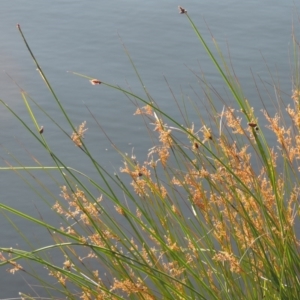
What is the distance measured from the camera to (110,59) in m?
5.67

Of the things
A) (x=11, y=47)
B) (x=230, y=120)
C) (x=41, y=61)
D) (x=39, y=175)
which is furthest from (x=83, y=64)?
(x=230, y=120)

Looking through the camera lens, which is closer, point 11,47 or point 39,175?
point 39,175

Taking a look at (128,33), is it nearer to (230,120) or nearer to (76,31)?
(76,31)

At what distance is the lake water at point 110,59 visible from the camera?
A: 176 inches

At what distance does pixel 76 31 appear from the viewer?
633 centimetres

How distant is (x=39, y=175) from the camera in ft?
13.5

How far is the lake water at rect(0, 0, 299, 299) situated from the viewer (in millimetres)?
4461

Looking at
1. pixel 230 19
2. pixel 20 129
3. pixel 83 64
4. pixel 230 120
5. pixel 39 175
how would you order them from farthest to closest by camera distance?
pixel 230 19 < pixel 83 64 < pixel 20 129 < pixel 39 175 < pixel 230 120

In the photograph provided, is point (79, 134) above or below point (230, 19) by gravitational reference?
above

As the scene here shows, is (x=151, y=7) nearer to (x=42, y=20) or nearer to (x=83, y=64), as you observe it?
(x=42, y=20)

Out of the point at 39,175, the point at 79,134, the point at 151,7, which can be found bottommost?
the point at 39,175

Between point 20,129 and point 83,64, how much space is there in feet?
3.44

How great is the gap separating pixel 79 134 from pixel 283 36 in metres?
4.59

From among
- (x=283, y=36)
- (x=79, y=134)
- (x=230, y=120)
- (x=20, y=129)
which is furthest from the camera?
(x=283, y=36)
